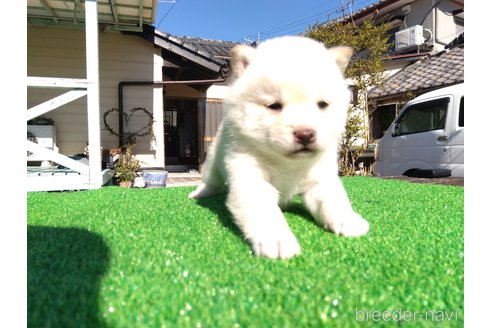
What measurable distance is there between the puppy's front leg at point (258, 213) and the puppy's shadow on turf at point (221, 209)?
152 mm

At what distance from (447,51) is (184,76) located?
10139 mm

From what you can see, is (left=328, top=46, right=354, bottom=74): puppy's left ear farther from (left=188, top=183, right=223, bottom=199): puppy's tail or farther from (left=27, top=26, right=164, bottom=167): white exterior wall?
(left=27, top=26, right=164, bottom=167): white exterior wall

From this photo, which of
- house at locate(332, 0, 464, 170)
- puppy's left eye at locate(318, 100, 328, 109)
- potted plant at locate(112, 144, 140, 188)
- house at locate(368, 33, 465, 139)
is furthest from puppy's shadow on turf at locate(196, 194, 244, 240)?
house at locate(332, 0, 464, 170)

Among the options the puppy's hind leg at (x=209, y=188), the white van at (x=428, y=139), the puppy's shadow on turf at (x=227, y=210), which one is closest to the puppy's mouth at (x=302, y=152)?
the puppy's shadow on turf at (x=227, y=210)

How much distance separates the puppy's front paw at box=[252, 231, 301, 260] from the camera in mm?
1546

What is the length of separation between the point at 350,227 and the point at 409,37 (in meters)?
14.7

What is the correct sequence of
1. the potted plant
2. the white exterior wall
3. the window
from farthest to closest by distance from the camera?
the window → the white exterior wall → the potted plant

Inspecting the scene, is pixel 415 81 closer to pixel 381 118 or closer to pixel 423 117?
pixel 381 118

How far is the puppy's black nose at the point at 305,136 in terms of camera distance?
1734mm

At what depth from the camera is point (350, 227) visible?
193 centimetres

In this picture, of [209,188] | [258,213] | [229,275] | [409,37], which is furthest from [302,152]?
[409,37]

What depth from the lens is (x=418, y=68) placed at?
12.8 metres
